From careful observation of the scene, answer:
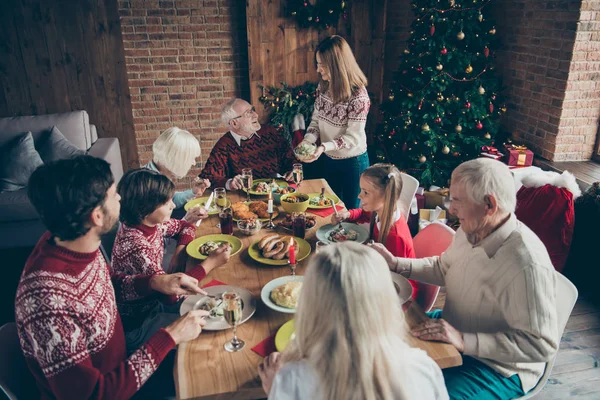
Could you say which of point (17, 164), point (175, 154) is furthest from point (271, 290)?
point (17, 164)

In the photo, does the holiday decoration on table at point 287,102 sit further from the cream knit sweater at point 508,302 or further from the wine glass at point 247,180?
the cream knit sweater at point 508,302

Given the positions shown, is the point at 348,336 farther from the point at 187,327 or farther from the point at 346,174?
the point at 346,174

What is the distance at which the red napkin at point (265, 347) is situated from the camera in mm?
1541

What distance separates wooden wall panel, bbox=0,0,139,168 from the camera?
15.5ft

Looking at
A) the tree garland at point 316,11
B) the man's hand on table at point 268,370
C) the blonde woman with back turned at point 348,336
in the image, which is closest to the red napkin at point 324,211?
the man's hand on table at point 268,370

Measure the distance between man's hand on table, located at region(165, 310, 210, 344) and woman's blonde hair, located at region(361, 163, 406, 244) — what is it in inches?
38.9

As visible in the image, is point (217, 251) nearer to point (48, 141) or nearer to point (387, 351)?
point (387, 351)

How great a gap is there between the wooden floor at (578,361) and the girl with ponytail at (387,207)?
1.08 m

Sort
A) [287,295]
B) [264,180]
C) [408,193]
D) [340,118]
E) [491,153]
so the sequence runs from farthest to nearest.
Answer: [491,153], [340,118], [264,180], [408,193], [287,295]

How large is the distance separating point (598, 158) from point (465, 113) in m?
1.20

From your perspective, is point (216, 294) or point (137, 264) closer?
point (216, 294)

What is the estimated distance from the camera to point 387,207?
7.36 feet

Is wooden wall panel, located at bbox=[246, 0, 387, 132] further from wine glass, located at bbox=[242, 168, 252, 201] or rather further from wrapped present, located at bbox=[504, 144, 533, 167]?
wine glass, located at bbox=[242, 168, 252, 201]

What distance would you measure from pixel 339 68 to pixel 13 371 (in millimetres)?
2584
